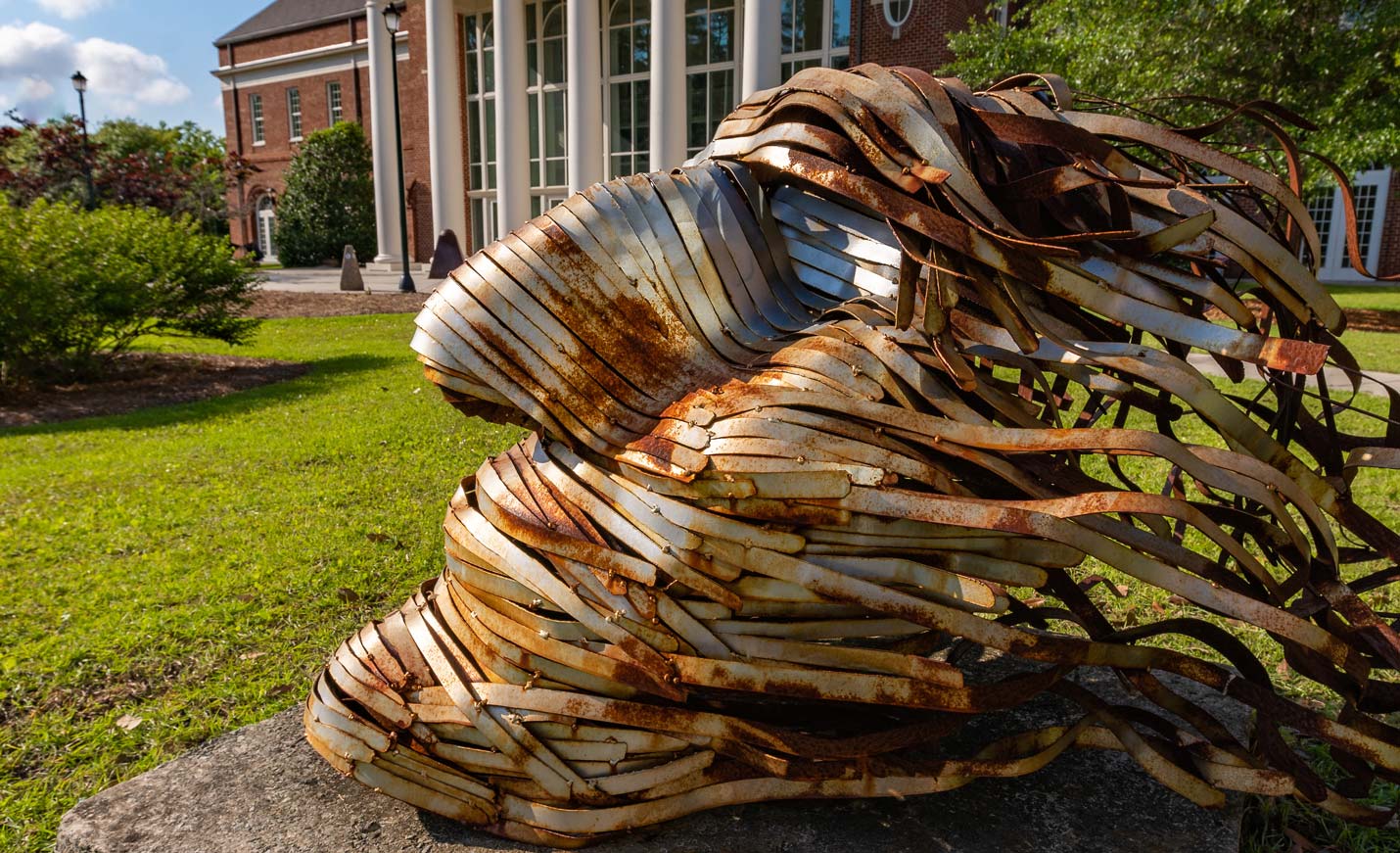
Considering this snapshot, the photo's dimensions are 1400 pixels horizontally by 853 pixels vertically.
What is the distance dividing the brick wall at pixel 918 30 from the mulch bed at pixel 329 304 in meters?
11.4

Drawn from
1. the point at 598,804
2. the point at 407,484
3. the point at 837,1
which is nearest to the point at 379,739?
the point at 598,804

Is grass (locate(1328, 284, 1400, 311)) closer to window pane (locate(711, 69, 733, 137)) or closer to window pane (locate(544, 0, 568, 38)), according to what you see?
window pane (locate(711, 69, 733, 137))

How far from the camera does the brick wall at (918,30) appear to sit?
2017 cm

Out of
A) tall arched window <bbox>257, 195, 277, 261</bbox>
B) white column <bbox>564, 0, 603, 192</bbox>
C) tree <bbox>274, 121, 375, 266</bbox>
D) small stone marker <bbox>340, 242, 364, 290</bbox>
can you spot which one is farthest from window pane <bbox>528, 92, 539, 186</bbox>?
tall arched window <bbox>257, 195, 277, 261</bbox>

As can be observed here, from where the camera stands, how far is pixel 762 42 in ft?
57.7

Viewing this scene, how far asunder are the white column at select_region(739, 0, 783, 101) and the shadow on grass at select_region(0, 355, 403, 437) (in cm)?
1086

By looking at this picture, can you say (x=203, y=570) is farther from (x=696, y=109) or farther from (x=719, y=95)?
(x=696, y=109)

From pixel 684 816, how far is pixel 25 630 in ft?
10.3

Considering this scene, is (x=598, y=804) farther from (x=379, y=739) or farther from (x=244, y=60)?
(x=244, y=60)

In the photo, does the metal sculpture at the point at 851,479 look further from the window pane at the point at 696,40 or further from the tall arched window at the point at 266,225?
the tall arched window at the point at 266,225

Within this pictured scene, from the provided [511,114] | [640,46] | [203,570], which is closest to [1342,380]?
[203,570]

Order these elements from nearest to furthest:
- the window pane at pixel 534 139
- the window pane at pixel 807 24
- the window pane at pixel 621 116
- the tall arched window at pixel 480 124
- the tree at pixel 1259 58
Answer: the tree at pixel 1259 58 < the window pane at pixel 807 24 < the window pane at pixel 621 116 < the window pane at pixel 534 139 < the tall arched window at pixel 480 124

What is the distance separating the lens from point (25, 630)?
11.9 ft

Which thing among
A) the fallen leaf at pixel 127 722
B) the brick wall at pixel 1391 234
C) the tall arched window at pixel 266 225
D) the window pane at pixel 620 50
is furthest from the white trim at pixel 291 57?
the fallen leaf at pixel 127 722
